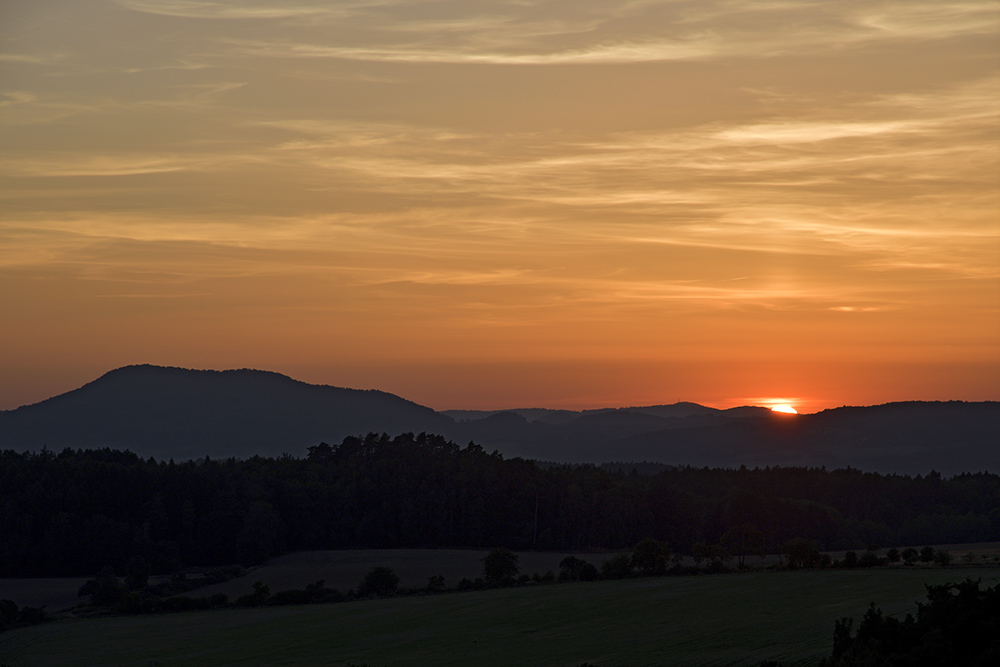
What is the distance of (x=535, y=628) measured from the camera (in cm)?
6994

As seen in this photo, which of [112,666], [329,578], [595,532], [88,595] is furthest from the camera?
[595,532]

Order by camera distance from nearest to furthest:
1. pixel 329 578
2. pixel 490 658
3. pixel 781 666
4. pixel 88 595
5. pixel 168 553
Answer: pixel 781 666 < pixel 490 658 < pixel 88 595 < pixel 329 578 < pixel 168 553

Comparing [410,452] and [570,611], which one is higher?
[410,452]

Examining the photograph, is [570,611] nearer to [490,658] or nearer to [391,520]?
[490,658]

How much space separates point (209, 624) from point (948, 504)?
13710cm

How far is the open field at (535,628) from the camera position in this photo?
54.8 m

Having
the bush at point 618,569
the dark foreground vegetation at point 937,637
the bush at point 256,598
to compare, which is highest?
the dark foreground vegetation at point 937,637

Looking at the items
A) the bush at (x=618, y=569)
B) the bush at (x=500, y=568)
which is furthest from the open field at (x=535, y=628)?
the bush at (x=500, y=568)

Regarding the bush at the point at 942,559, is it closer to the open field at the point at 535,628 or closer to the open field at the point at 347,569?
the open field at the point at 347,569

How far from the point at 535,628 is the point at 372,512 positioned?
8621cm

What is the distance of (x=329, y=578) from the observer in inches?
4631

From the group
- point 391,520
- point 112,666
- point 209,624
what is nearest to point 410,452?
point 391,520

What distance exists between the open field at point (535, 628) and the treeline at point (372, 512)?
43422 mm

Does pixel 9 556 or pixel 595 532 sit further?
pixel 595 532
